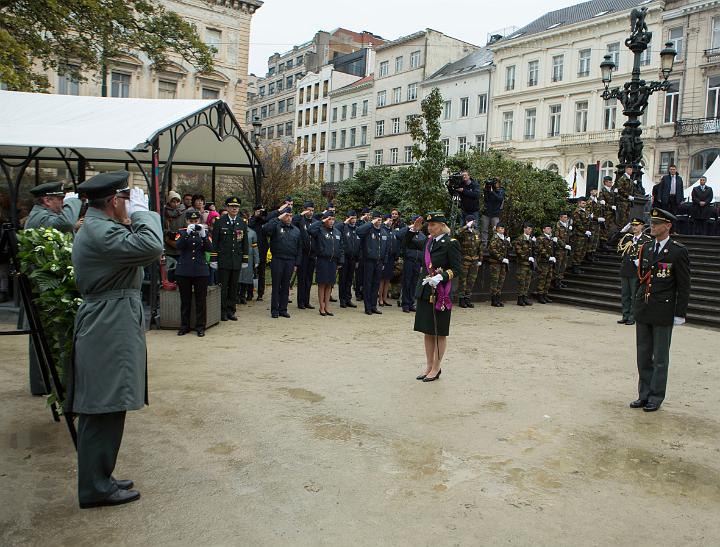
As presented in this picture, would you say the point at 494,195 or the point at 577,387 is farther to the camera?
the point at 494,195

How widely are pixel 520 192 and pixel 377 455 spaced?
15694mm

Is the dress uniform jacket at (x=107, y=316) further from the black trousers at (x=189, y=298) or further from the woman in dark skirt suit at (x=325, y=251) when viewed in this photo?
the woman in dark skirt suit at (x=325, y=251)

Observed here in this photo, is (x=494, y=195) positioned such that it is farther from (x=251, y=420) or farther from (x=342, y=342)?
(x=251, y=420)

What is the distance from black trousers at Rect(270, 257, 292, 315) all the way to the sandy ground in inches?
116

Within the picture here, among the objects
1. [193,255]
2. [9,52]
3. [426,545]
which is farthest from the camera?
[9,52]

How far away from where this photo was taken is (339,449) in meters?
5.22

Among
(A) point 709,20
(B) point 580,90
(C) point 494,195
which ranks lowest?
(C) point 494,195

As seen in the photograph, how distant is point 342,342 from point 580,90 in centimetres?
3964

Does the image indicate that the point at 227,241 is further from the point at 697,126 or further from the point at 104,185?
the point at 697,126

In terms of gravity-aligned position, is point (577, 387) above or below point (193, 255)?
below

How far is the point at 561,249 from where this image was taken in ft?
54.1

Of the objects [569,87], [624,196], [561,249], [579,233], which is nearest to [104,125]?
[561,249]

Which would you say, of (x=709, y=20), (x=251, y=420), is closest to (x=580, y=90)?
(x=709, y=20)

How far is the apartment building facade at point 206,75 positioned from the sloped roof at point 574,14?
19.3 m
